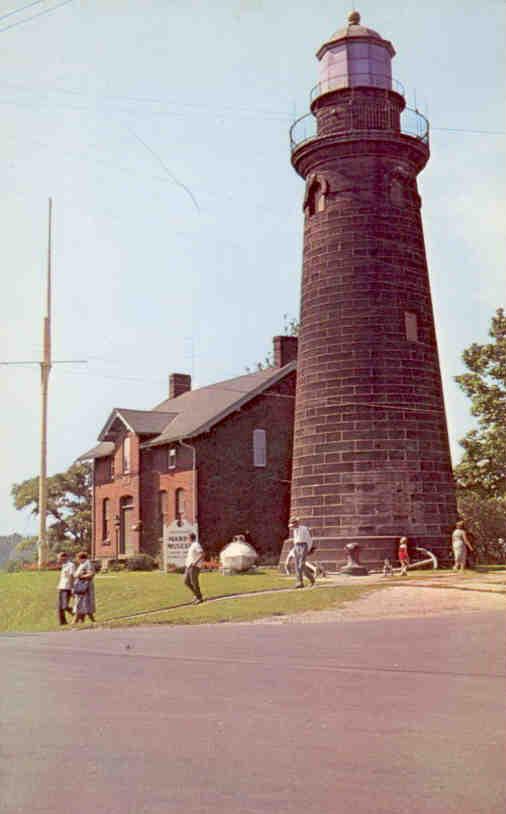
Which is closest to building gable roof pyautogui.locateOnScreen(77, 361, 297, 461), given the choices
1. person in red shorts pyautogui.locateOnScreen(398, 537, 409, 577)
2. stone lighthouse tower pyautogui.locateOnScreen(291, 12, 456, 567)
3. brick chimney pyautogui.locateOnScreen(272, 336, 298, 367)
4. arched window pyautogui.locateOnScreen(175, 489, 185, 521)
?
brick chimney pyautogui.locateOnScreen(272, 336, 298, 367)

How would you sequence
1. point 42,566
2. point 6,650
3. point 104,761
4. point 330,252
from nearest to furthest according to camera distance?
point 104,761 < point 6,650 < point 330,252 < point 42,566

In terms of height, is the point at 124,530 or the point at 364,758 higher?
the point at 124,530

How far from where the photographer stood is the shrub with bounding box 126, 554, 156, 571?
36.3 metres

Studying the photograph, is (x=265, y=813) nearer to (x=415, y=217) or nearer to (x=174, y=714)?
(x=174, y=714)

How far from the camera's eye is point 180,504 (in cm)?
3850

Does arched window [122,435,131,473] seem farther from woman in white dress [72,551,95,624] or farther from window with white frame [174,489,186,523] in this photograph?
woman in white dress [72,551,95,624]

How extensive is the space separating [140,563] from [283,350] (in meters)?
11.3

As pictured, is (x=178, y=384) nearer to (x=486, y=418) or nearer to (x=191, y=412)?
(x=191, y=412)

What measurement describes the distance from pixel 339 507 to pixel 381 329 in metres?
5.55

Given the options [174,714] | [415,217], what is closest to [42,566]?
[415,217]

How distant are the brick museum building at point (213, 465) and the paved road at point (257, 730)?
25754 mm

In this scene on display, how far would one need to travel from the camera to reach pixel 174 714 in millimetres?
7215

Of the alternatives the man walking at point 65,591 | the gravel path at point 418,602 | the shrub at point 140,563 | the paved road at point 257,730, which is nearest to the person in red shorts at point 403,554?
the gravel path at point 418,602

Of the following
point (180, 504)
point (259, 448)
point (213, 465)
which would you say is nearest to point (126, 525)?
point (180, 504)
